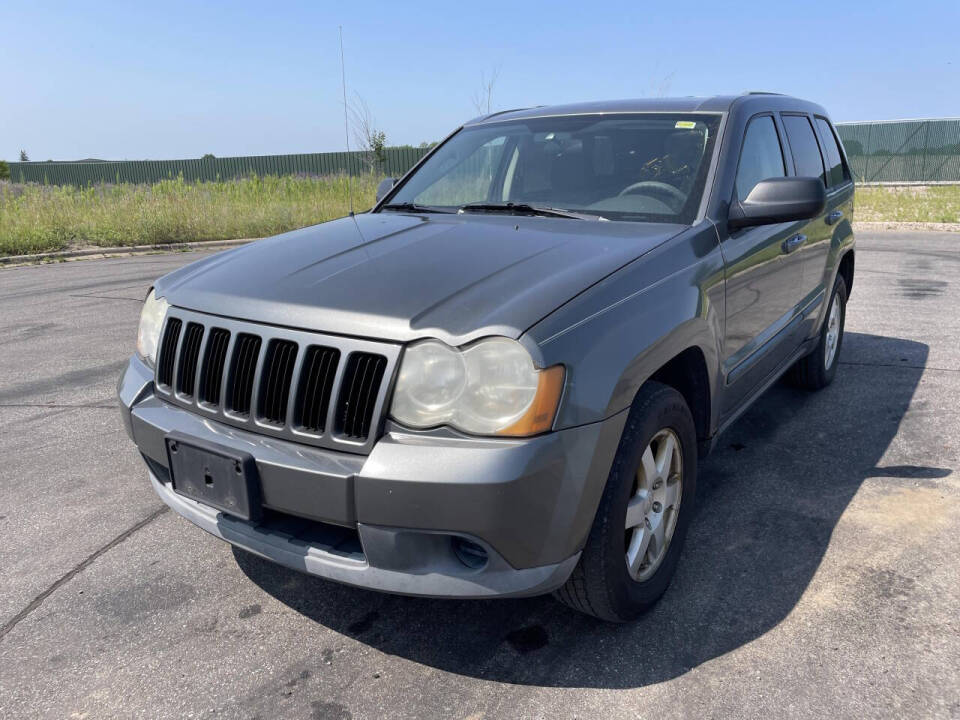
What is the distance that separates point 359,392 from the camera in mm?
2148

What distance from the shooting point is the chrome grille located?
84.2 inches

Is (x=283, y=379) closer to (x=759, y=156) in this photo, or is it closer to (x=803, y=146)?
(x=759, y=156)

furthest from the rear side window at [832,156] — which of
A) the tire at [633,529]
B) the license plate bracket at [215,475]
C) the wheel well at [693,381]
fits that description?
the license plate bracket at [215,475]

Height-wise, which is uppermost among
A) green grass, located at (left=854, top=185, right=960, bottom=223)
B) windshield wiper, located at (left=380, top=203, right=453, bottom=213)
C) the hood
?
windshield wiper, located at (left=380, top=203, right=453, bottom=213)

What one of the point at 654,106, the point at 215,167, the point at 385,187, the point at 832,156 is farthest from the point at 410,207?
the point at 215,167

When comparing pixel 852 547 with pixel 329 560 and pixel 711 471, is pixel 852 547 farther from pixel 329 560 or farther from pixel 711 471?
pixel 329 560

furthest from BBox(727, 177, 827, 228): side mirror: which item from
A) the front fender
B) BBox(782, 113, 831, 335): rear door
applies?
BBox(782, 113, 831, 335): rear door

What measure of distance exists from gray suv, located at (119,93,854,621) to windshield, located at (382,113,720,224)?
0.05 ft

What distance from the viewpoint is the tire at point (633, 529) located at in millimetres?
2270

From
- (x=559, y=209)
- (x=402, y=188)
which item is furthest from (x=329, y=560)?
(x=402, y=188)

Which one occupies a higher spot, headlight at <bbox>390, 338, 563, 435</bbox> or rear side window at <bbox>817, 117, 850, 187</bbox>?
rear side window at <bbox>817, 117, 850, 187</bbox>

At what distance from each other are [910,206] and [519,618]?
68.0ft

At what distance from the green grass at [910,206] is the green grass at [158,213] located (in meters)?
11.6

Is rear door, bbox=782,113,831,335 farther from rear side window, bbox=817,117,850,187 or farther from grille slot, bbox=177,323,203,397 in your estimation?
grille slot, bbox=177,323,203,397
